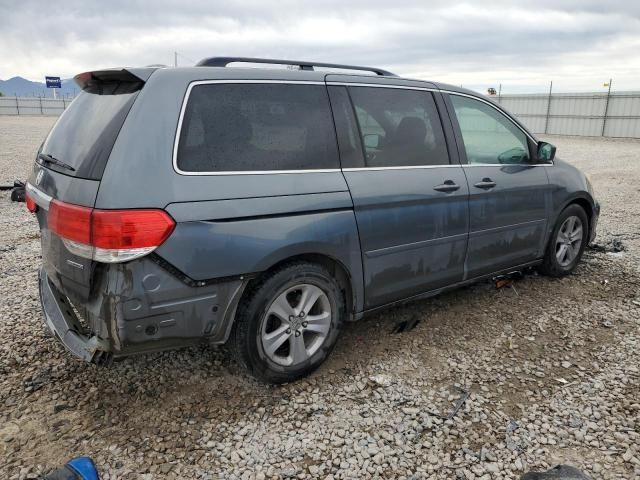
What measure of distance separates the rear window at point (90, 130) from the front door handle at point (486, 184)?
248 cm

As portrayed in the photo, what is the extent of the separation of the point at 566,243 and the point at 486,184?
4.98 ft

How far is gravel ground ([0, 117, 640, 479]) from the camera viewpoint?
8.11 feet

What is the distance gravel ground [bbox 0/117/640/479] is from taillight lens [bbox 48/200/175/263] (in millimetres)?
1004

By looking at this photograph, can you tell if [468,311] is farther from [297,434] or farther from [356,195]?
[297,434]

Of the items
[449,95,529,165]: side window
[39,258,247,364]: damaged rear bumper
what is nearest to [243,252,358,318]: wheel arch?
[39,258,247,364]: damaged rear bumper

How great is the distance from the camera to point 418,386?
10.2 ft

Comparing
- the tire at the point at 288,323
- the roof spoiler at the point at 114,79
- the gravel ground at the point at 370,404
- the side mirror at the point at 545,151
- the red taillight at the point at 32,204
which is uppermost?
the roof spoiler at the point at 114,79

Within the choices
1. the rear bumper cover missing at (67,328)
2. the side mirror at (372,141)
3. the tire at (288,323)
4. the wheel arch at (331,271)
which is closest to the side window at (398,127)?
the side mirror at (372,141)

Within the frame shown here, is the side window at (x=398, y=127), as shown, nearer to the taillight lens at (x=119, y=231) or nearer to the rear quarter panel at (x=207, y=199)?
the rear quarter panel at (x=207, y=199)

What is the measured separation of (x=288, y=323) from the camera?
9.74 feet

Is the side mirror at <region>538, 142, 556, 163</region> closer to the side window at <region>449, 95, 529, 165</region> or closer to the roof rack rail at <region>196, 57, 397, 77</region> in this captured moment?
the side window at <region>449, 95, 529, 165</region>

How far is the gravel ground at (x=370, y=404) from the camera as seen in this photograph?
2.47 metres

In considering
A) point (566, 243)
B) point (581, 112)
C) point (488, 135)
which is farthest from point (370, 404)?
point (581, 112)

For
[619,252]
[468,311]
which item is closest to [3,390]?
[468,311]
